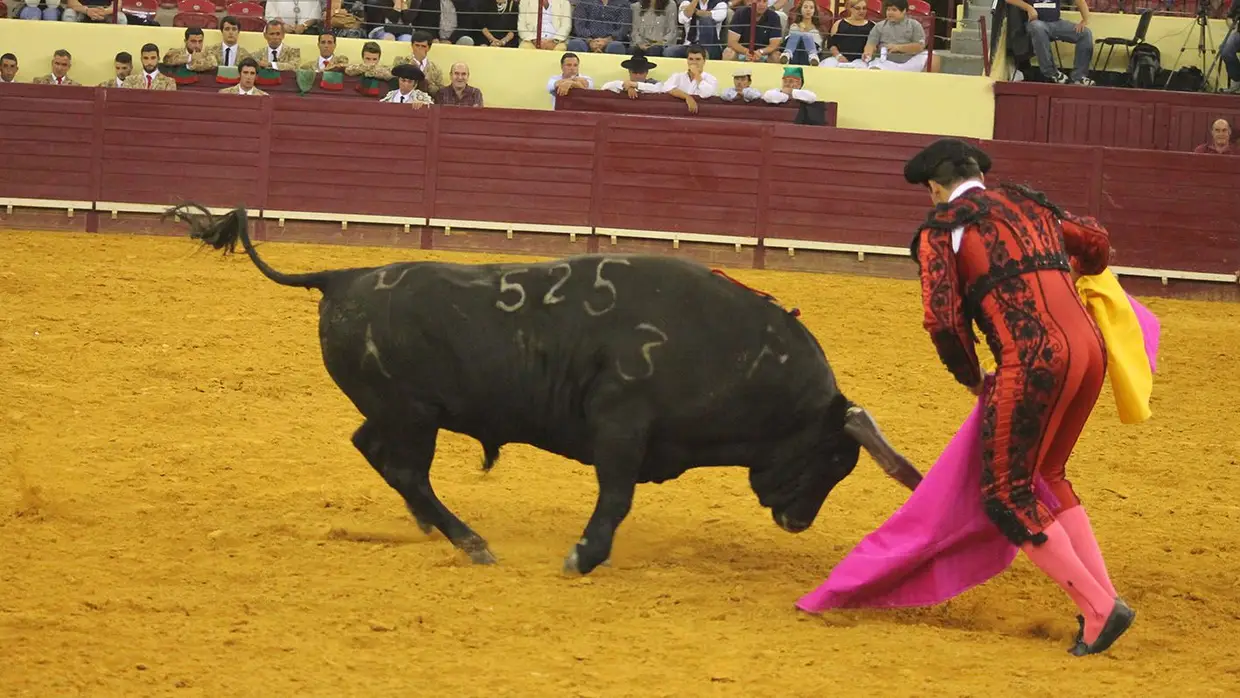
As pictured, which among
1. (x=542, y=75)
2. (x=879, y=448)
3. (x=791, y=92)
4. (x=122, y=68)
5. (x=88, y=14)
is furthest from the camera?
(x=88, y=14)

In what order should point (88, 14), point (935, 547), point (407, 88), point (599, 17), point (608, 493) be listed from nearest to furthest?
point (935, 547) → point (608, 493) → point (407, 88) → point (88, 14) → point (599, 17)

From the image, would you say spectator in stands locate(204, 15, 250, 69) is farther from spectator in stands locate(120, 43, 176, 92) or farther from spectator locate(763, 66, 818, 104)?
spectator locate(763, 66, 818, 104)

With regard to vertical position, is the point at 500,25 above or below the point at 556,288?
above

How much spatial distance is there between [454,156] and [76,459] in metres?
7.62

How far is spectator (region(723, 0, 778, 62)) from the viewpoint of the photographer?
15859 mm

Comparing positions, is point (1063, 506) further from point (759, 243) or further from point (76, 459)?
point (759, 243)

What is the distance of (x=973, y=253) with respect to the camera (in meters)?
A: 4.61

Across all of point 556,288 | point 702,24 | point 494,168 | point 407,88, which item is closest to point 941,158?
point 556,288

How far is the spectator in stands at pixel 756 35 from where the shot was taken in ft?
52.0

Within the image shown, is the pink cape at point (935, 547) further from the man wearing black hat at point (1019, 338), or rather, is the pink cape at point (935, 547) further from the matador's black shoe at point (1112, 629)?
the matador's black shoe at point (1112, 629)

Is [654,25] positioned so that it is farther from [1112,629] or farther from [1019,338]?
[1112,629]

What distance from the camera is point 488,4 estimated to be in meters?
16.2

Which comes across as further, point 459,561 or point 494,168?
point 494,168

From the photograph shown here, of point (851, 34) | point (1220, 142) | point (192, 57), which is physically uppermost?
point (851, 34)
